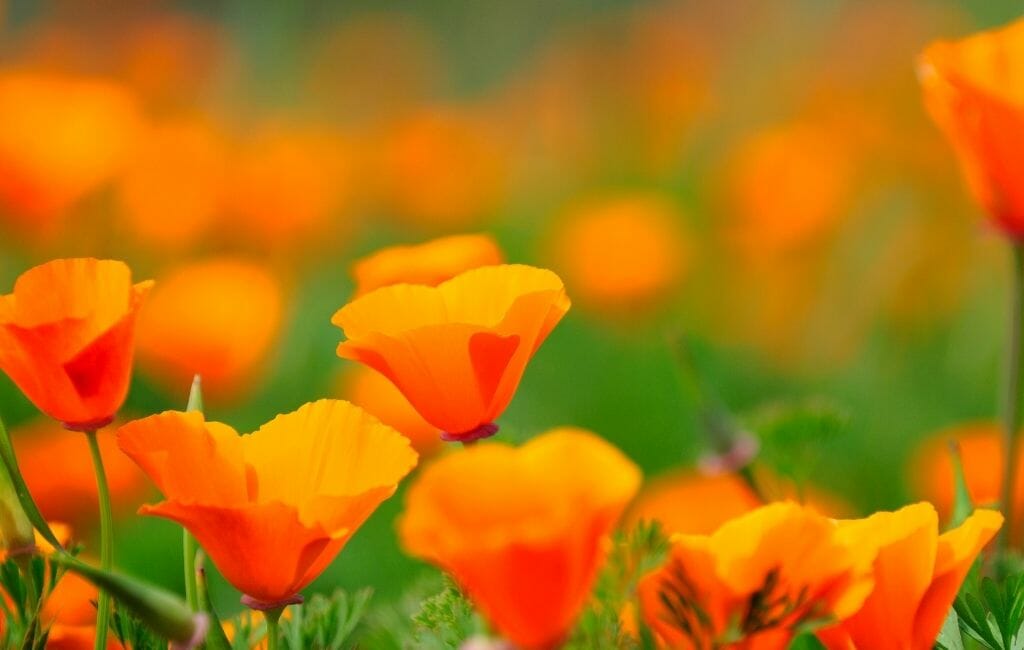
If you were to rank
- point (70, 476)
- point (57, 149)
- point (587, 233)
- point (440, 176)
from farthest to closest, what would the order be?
point (440, 176)
point (587, 233)
point (57, 149)
point (70, 476)

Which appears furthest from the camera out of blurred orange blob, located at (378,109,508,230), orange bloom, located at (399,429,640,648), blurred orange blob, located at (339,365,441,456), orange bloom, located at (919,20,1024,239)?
blurred orange blob, located at (378,109,508,230)

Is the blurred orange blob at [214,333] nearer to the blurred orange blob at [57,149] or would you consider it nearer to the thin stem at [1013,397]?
the blurred orange blob at [57,149]

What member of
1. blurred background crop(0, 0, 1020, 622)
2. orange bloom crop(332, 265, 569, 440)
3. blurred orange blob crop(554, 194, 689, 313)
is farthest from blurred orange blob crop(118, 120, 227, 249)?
orange bloom crop(332, 265, 569, 440)

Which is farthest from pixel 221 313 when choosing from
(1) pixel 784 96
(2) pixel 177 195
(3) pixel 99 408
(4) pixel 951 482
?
(1) pixel 784 96

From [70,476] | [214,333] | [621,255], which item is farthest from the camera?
[621,255]

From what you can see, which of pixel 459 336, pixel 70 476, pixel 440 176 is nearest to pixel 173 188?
pixel 440 176

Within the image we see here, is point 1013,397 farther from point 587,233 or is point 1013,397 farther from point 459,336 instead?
point 587,233

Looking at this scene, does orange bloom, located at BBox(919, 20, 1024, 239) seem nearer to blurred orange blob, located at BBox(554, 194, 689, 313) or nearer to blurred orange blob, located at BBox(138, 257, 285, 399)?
blurred orange blob, located at BBox(138, 257, 285, 399)

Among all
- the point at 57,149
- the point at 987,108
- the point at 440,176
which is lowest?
the point at 440,176

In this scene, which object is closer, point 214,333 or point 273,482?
point 273,482
